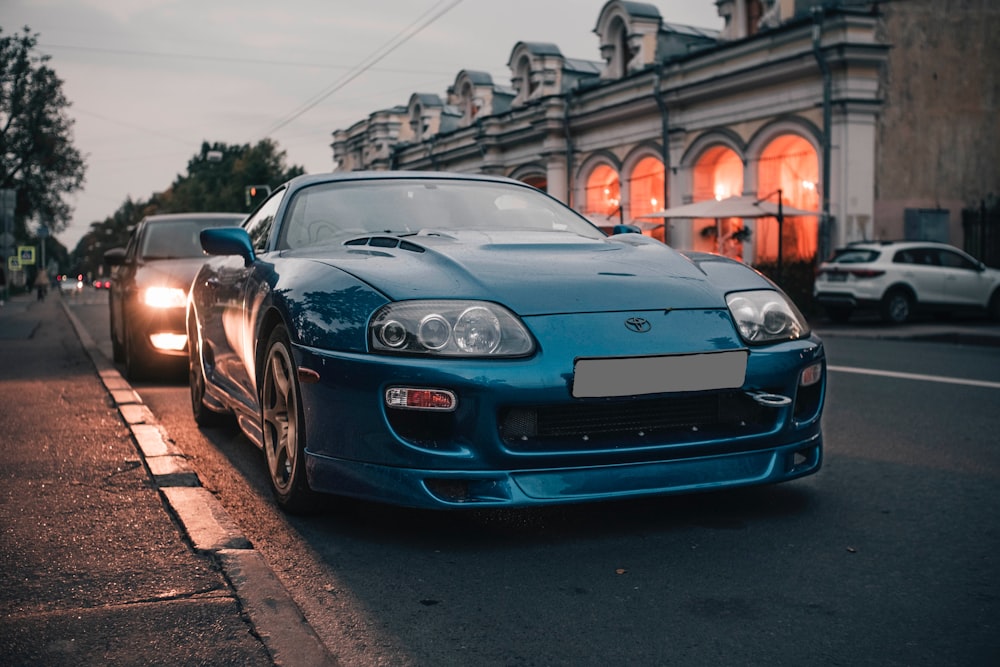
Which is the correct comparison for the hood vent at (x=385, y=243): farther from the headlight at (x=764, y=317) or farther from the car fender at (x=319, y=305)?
the headlight at (x=764, y=317)

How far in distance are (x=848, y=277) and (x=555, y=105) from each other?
632 inches

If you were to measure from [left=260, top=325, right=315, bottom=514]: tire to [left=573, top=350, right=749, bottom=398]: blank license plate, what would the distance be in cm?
110

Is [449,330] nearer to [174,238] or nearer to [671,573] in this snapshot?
[671,573]

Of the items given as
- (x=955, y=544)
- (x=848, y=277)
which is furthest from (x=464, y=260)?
(x=848, y=277)

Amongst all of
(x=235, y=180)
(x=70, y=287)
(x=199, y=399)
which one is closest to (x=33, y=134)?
(x=235, y=180)

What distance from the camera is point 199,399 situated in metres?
6.53

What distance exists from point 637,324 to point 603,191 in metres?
29.7

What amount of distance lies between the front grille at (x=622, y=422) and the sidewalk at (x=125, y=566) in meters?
0.92

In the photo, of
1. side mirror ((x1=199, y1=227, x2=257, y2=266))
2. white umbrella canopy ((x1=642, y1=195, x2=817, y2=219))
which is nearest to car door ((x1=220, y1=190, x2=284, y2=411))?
side mirror ((x1=199, y1=227, x2=257, y2=266))

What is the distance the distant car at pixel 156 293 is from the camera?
8977 millimetres

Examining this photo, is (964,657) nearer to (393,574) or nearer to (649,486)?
(649,486)

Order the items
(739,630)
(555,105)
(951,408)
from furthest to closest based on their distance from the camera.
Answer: (555,105)
(951,408)
(739,630)

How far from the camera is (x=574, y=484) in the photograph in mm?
3613

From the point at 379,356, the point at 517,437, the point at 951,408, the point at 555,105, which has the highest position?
the point at 555,105
